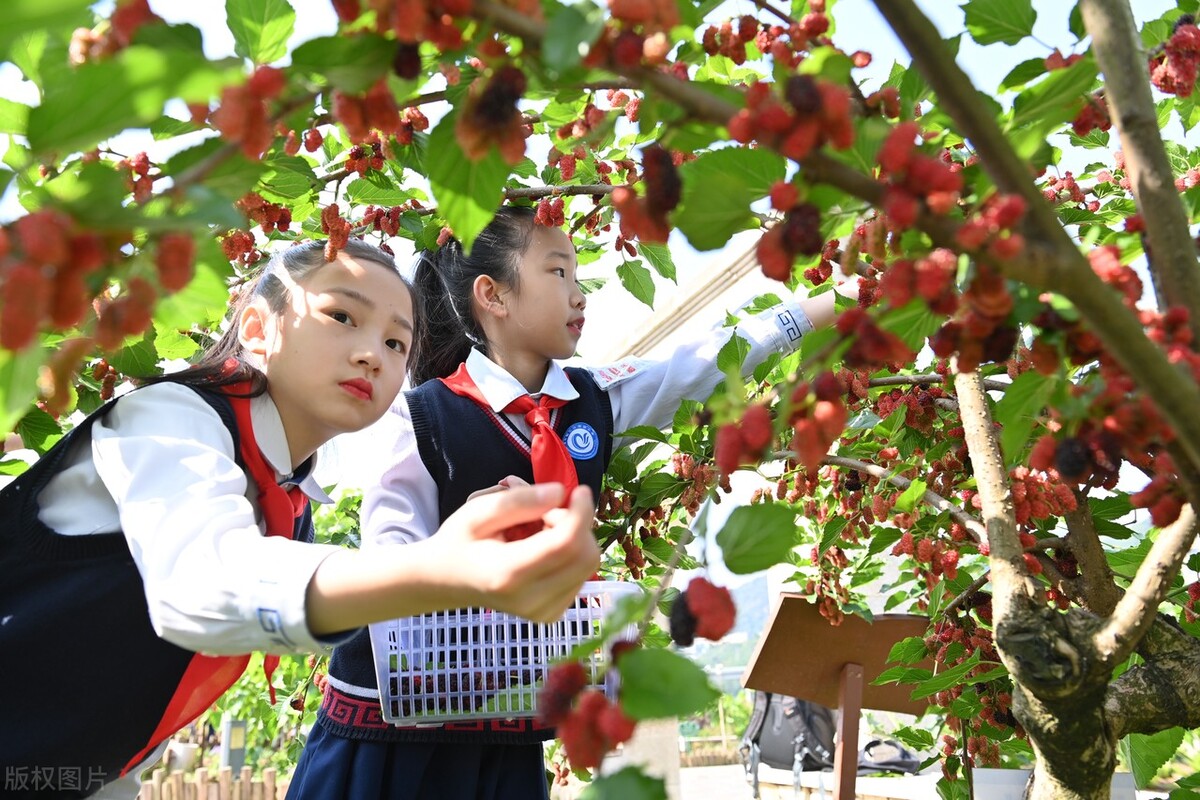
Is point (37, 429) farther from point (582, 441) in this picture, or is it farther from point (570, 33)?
point (570, 33)

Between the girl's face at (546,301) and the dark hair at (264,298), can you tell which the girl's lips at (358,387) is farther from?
the girl's face at (546,301)

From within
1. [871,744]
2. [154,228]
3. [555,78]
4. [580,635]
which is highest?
[555,78]

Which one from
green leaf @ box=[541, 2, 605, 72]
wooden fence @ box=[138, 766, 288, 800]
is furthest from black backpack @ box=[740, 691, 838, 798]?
green leaf @ box=[541, 2, 605, 72]

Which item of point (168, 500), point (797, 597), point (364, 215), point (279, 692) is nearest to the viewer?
point (168, 500)

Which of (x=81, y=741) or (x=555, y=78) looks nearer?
(x=555, y=78)

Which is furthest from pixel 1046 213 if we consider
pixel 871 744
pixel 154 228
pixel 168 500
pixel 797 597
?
pixel 871 744

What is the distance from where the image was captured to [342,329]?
1.33 metres

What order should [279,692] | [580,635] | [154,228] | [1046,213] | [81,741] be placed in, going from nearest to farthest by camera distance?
[154,228] < [1046,213] < [81,741] < [580,635] < [279,692]

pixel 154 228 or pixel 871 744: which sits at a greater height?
pixel 154 228

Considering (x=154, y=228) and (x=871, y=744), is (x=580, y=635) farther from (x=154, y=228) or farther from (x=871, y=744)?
(x=871, y=744)

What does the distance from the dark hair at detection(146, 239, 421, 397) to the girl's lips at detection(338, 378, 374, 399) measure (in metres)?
0.11

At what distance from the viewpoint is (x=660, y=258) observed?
1996 millimetres

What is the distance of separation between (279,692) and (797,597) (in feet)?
5.95

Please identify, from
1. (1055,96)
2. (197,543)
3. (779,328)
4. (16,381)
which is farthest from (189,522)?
(779,328)
